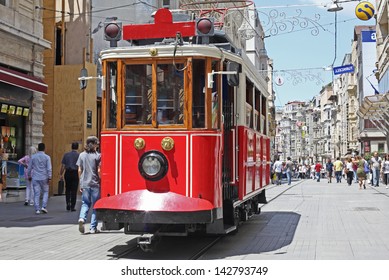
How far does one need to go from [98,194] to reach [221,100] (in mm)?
3694

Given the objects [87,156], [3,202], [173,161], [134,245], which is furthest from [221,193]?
[3,202]

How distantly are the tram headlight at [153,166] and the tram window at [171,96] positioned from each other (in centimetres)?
49

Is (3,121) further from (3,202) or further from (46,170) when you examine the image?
(46,170)

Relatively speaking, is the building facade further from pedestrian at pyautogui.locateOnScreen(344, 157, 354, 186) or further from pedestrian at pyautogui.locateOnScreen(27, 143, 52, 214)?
pedestrian at pyautogui.locateOnScreen(344, 157, 354, 186)

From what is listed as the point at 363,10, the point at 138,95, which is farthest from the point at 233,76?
the point at 363,10

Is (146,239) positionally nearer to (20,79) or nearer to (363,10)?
(20,79)

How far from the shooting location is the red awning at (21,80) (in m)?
17.2

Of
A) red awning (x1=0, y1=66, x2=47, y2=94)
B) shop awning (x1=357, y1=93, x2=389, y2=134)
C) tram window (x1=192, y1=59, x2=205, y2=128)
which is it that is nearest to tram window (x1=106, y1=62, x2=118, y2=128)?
tram window (x1=192, y1=59, x2=205, y2=128)

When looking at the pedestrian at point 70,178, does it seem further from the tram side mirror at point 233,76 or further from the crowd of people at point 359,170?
the crowd of people at point 359,170

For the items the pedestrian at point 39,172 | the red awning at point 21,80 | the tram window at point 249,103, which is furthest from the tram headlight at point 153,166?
the red awning at point 21,80

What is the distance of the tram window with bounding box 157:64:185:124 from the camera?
8.47 metres

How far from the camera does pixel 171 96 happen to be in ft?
27.9

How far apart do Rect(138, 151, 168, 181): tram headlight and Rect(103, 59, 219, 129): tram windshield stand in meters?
0.43

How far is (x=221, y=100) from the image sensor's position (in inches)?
347
